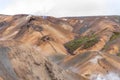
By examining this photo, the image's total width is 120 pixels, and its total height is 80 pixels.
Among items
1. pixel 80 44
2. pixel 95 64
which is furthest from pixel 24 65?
pixel 80 44

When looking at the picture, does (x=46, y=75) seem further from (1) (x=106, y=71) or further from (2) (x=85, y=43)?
(2) (x=85, y=43)

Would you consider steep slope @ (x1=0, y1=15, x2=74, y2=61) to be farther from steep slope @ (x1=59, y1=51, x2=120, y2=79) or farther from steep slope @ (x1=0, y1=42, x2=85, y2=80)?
steep slope @ (x1=0, y1=42, x2=85, y2=80)

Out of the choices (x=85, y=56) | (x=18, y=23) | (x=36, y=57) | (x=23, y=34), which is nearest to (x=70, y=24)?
(x=18, y=23)

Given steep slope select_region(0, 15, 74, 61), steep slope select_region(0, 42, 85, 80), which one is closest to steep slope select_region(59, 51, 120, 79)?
steep slope select_region(0, 15, 74, 61)

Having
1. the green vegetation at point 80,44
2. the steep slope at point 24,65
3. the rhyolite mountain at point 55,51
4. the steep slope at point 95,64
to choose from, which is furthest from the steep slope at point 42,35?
the steep slope at point 24,65

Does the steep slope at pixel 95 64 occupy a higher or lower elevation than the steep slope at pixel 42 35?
higher

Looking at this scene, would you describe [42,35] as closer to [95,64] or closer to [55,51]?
[55,51]

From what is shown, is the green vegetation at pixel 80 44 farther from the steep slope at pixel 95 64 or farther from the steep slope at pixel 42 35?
the steep slope at pixel 95 64

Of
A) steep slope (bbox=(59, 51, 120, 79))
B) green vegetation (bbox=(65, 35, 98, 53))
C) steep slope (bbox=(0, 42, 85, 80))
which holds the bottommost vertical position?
green vegetation (bbox=(65, 35, 98, 53))
